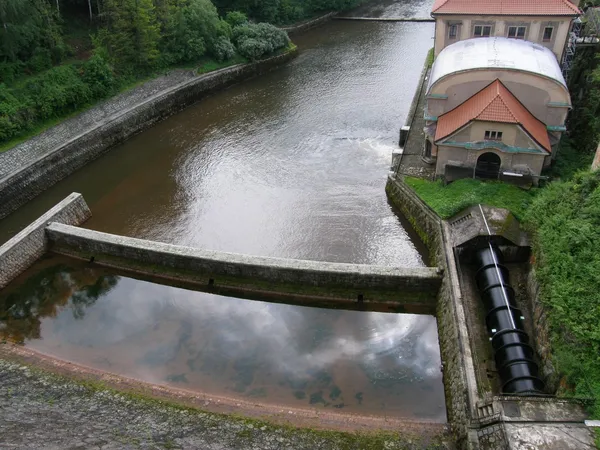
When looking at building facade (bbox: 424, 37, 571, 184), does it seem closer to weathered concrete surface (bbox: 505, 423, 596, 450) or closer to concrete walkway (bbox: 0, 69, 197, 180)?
weathered concrete surface (bbox: 505, 423, 596, 450)

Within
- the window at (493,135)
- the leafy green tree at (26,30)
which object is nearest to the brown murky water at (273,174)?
the window at (493,135)

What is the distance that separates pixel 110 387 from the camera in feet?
55.8

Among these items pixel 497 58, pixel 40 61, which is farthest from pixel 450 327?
pixel 40 61

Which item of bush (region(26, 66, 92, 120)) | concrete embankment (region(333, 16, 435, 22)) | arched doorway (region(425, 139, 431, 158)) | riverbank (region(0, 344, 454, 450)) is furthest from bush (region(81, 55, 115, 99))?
concrete embankment (region(333, 16, 435, 22))

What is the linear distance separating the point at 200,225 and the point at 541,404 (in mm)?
17873

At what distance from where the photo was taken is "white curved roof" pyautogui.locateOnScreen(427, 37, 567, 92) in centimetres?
2376

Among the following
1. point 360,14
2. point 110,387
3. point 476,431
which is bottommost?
point 476,431

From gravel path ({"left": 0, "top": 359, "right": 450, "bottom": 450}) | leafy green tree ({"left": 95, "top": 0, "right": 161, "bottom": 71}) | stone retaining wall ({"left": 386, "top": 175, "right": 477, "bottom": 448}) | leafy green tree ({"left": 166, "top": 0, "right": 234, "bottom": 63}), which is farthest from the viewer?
leafy green tree ({"left": 166, "top": 0, "right": 234, "bottom": 63})

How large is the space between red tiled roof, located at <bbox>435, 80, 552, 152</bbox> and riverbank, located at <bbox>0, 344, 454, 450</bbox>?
45.6 feet

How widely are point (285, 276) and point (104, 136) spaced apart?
19.6m

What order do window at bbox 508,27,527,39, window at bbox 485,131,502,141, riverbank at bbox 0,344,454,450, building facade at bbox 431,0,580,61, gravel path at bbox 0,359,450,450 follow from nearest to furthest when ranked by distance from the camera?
gravel path at bbox 0,359,450,450
riverbank at bbox 0,344,454,450
window at bbox 485,131,502,141
building facade at bbox 431,0,580,61
window at bbox 508,27,527,39

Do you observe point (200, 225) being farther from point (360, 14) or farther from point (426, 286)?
point (360, 14)

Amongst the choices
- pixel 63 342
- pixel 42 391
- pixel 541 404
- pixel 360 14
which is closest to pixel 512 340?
pixel 541 404

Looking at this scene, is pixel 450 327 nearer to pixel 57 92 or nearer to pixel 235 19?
pixel 57 92
